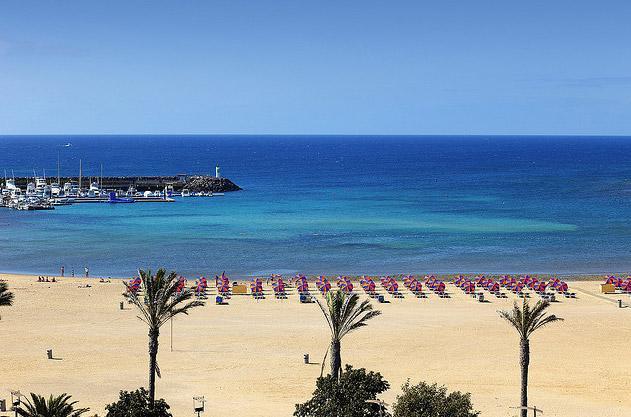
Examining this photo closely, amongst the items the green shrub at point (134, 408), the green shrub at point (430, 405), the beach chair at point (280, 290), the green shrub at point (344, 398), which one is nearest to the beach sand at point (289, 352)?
the beach chair at point (280, 290)

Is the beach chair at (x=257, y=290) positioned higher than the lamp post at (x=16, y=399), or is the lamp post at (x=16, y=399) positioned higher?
the beach chair at (x=257, y=290)

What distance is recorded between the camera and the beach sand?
101ft

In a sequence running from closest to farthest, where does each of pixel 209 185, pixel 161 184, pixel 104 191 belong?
pixel 104 191, pixel 209 185, pixel 161 184

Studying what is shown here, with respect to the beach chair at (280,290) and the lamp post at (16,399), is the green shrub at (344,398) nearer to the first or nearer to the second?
the lamp post at (16,399)

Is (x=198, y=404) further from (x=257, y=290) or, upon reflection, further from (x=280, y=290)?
(x=280, y=290)

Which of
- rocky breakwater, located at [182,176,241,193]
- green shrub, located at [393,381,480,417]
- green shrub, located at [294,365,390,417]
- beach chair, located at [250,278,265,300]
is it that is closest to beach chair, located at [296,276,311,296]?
beach chair, located at [250,278,265,300]

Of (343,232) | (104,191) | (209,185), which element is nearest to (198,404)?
(343,232)

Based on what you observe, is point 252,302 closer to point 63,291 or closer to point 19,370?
point 63,291

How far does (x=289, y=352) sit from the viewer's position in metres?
37.4

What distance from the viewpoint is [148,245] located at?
2948 inches

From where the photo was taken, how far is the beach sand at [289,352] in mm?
30891

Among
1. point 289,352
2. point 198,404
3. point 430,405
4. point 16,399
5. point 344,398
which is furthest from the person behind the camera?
point 289,352

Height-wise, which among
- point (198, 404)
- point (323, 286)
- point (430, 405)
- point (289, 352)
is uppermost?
point (323, 286)

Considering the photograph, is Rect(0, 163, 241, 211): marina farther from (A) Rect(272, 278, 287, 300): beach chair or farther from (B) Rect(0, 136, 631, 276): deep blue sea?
(A) Rect(272, 278, 287, 300): beach chair
